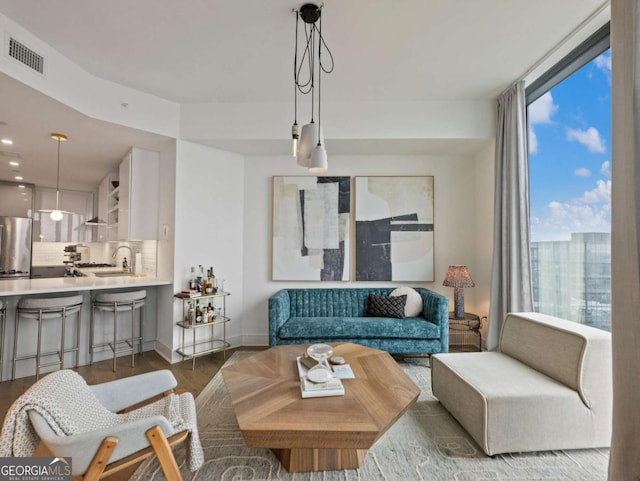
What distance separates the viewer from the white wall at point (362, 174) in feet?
13.7

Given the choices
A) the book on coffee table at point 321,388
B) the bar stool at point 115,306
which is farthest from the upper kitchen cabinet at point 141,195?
the book on coffee table at point 321,388

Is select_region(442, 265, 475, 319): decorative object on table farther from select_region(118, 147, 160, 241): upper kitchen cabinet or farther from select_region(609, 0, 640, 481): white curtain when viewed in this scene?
select_region(118, 147, 160, 241): upper kitchen cabinet

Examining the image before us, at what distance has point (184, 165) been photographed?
373 centimetres

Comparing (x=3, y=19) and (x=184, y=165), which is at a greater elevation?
(x=3, y=19)

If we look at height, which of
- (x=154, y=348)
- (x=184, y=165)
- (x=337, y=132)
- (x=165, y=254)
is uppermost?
(x=337, y=132)

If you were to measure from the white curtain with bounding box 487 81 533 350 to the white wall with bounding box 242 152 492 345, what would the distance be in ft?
2.49

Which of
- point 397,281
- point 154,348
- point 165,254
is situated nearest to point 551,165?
point 397,281

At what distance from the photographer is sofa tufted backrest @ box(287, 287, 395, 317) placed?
12.9ft

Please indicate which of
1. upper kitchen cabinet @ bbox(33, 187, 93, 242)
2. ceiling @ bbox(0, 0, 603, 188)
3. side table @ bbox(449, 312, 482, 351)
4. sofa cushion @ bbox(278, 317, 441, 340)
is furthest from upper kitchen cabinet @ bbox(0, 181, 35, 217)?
side table @ bbox(449, 312, 482, 351)

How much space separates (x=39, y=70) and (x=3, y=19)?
354mm

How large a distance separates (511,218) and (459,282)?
2.86 feet

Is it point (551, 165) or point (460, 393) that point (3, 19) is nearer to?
point (460, 393)

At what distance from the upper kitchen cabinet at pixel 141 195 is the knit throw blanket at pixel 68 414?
261 cm

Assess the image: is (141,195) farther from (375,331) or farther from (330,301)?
A: (375,331)
